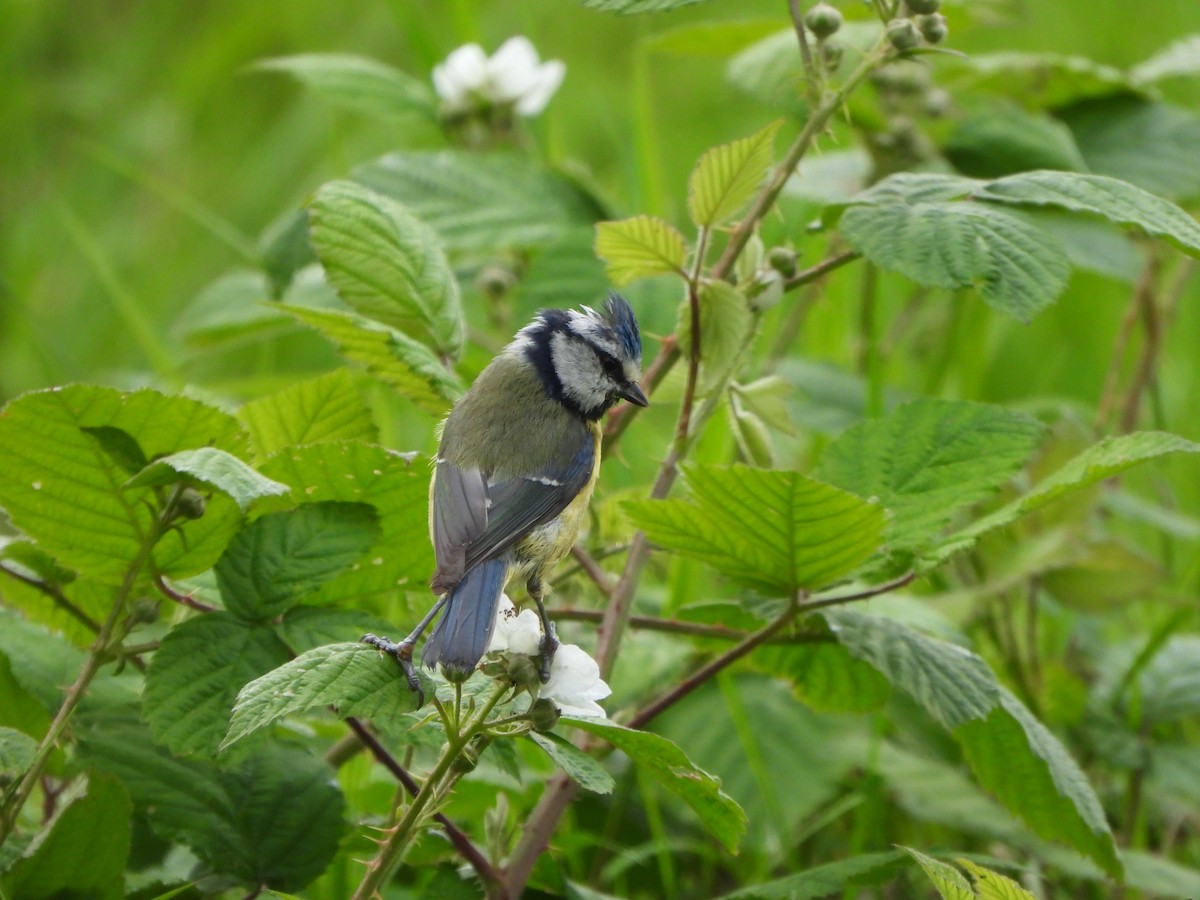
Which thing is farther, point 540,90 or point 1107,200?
point 540,90

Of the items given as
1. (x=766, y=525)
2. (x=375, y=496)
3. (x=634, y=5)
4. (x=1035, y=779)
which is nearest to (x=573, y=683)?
(x=766, y=525)

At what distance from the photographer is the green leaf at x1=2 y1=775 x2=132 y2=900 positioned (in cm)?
Result: 170

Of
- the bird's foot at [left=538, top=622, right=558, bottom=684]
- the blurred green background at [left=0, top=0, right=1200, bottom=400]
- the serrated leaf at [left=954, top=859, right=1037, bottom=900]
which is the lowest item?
the blurred green background at [left=0, top=0, right=1200, bottom=400]

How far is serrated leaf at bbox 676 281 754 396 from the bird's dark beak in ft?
0.87

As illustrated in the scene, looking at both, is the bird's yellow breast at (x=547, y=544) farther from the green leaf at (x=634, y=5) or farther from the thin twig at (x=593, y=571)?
the green leaf at (x=634, y=5)

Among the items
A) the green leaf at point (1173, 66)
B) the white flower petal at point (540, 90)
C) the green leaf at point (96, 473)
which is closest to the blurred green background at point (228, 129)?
the white flower petal at point (540, 90)

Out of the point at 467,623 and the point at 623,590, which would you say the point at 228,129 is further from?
the point at 467,623

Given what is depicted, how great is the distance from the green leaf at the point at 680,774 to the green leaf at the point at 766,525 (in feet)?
1.01

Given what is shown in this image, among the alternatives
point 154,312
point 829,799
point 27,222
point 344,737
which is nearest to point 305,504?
point 344,737

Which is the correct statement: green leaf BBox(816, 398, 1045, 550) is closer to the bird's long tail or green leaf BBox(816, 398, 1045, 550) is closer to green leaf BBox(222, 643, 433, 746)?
the bird's long tail

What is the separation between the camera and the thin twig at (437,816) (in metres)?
1.69

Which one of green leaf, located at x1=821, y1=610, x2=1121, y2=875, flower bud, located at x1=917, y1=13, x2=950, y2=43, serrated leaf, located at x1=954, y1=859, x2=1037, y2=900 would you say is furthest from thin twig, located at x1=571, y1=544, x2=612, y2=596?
flower bud, located at x1=917, y1=13, x2=950, y2=43

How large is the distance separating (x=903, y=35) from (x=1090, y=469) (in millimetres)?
611

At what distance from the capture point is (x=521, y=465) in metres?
2.24
